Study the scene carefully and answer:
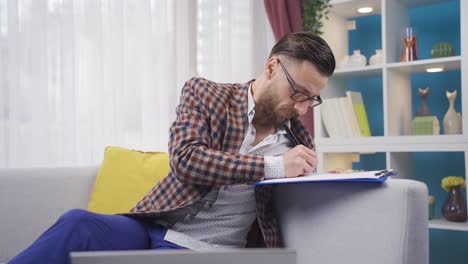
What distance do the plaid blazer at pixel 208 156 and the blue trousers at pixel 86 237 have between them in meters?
0.07

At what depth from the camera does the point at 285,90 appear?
1465 millimetres

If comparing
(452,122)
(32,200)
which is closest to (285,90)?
(32,200)

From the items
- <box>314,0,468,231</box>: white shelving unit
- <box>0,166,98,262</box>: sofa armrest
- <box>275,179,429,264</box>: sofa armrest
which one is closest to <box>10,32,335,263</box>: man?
<box>275,179,429,264</box>: sofa armrest

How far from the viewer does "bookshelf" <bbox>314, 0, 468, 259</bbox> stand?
106 inches

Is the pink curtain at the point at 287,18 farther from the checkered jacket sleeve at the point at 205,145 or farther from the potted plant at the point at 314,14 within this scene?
the checkered jacket sleeve at the point at 205,145

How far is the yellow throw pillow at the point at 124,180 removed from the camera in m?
1.84

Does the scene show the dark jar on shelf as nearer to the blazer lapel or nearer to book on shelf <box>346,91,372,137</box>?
book on shelf <box>346,91,372,137</box>

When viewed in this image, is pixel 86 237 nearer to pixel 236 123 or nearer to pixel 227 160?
pixel 227 160

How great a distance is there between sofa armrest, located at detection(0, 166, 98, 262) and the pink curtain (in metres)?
1.59

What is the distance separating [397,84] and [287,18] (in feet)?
2.64

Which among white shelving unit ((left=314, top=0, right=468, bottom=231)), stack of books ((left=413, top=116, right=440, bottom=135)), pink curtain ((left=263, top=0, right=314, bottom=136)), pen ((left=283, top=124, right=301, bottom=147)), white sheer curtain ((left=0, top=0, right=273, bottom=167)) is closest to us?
pen ((left=283, top=124, right=301, bottom=147))

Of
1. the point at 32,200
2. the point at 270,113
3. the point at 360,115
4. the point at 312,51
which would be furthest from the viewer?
the point at 360,115

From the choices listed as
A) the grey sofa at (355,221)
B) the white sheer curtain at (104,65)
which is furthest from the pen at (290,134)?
the white sheer curtain at (104,65)

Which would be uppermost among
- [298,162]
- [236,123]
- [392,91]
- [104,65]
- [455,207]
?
[104,65]
